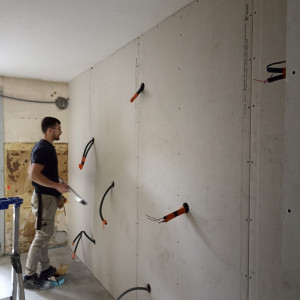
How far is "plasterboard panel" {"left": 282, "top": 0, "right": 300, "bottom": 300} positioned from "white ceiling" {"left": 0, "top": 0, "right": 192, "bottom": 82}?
1.08 metres

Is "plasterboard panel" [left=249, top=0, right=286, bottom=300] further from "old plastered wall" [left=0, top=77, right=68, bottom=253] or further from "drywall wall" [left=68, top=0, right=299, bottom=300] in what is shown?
"old plastered wall" [left=0, top=77, right=68, bottom=253]

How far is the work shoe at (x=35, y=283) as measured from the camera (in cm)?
274

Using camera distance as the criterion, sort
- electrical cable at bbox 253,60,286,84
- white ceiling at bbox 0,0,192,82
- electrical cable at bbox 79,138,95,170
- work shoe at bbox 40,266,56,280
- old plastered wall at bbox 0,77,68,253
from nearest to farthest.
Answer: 1. electrical cable at bbox 253,60,286,84
2. white ceiling at bbox 0,0,192,82
3. work shoe at bbox 40,266,56,280
4. electrical cable at bbox 79,138,95,170
5. old plastered wall at bbox 0,77,68,253

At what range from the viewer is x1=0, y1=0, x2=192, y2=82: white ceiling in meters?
1.69

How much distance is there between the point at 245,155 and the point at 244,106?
0.24 meters

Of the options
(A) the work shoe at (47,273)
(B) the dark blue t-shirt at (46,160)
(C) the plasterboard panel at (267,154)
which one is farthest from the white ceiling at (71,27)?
(A) the work shoe at (47,273)

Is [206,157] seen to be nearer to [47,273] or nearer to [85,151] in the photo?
[85,151]

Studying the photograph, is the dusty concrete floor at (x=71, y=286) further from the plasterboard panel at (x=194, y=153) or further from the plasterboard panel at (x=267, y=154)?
the plasterboard panel at (x=267, y=154)

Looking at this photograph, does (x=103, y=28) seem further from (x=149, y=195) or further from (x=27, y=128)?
(x=27, y=128)

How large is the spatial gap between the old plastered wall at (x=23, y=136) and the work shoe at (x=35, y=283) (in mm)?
1000

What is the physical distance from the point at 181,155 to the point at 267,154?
2.00 feet

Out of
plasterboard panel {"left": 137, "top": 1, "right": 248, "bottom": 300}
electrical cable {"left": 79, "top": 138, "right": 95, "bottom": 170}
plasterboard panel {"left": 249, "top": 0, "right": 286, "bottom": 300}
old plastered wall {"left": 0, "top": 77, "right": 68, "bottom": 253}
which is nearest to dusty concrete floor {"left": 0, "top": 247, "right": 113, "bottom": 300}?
old plastered wall {"left": 0, "top": 77, "right": 68, "bottom": 253}

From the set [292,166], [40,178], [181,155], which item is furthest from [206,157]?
[40,178]

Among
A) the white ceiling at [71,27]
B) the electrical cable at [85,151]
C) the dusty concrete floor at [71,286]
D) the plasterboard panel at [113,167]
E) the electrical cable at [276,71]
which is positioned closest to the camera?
the electrical cable at [276,71]
